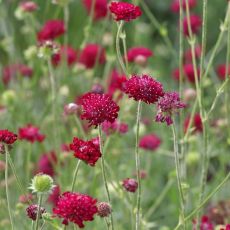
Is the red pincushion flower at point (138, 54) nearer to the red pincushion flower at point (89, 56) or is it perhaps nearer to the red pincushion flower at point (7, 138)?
the red pincushion flower at point (89, 56)

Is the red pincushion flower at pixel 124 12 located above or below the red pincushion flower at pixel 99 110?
above

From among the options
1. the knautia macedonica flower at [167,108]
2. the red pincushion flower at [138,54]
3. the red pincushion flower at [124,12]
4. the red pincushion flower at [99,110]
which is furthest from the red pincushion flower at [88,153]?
the red pincushion flower at [138,54]

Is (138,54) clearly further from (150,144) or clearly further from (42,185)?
(42,185)

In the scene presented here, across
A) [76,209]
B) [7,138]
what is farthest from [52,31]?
[76,209]

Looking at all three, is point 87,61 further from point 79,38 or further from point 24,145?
point 79,38

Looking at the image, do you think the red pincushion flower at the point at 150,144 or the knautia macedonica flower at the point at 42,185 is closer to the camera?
the knautia macedonica flower at the point at 42,185

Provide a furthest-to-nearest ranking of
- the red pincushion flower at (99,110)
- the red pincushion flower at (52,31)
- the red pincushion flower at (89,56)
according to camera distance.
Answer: the red pincushion flower at (89,56), the red pincushion flower at (52,31), the red pincushion flower at (99,110)

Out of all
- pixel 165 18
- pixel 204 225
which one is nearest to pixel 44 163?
pixel 204 225

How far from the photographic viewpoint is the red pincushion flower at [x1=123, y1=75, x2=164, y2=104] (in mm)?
1497

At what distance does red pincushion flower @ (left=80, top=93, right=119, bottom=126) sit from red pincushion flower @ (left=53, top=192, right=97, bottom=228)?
0.18 metres

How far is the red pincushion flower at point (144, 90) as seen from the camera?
150cm

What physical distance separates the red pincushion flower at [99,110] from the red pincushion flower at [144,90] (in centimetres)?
5

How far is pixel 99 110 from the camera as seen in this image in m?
1.48

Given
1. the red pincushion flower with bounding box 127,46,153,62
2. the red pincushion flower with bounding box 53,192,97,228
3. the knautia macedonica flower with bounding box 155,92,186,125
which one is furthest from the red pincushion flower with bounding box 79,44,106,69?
the red pincushion flower with bounding box 53,192,97,228
